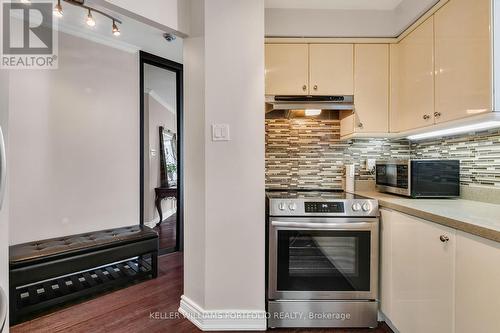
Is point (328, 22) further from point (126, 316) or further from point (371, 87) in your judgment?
point (126, 316)

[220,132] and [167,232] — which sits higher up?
[220,132]

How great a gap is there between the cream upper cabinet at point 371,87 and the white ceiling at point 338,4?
306 millimetres

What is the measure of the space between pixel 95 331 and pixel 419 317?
2.03 meters

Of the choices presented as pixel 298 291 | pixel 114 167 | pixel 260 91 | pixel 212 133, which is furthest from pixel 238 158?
pixel 114 167

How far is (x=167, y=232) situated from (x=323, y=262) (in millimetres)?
2679

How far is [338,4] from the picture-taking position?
201cm

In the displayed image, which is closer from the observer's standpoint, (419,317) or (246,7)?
(419,317)

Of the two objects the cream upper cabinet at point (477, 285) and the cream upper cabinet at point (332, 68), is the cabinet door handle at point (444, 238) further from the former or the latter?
the cream upper cabinet at point (332, 68)

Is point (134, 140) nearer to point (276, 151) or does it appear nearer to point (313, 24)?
point (276, 151)

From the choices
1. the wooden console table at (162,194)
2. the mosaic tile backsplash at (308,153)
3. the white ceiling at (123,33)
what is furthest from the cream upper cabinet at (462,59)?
the wooden console table at (162,194)

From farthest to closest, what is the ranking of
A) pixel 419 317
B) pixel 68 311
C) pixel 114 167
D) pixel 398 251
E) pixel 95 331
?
pixel 114 167
pixel 68 311
pixel 95 331
pixel 398 251
pixel 419 317

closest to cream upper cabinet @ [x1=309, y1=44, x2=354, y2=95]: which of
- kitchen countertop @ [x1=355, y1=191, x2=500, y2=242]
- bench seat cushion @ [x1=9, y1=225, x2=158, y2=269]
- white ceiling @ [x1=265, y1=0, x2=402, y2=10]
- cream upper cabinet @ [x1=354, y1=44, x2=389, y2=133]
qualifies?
cream upper cabinet @ [x1=354, y1=44, x2=389, y2=133]

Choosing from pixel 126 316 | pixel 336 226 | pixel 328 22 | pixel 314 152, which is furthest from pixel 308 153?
pixel 126 316

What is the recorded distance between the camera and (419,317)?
4.33 ft
